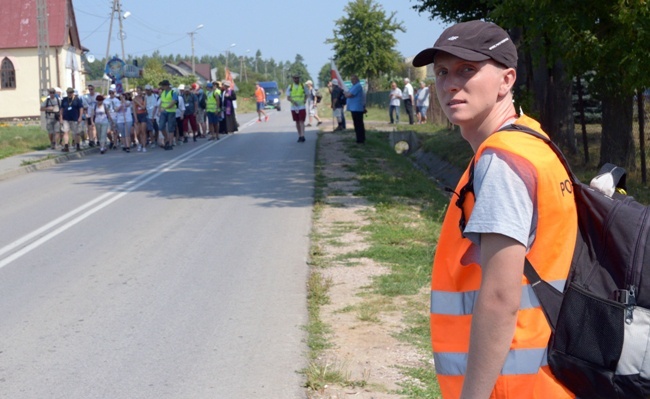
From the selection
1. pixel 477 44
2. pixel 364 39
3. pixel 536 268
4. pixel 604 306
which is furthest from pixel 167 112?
pixel 364 39

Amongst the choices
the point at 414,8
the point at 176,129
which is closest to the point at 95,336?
the point at 414,8

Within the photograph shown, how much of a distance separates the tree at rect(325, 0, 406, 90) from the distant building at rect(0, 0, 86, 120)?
58.1 ft

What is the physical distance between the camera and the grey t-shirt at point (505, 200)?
7.48 ft

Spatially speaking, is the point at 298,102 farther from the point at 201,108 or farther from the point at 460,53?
the point at 460,53

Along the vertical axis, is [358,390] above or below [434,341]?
below

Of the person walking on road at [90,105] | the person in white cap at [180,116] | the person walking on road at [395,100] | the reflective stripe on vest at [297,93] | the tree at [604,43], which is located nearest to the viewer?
the tree at [604,43]

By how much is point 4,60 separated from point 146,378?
58139 mm

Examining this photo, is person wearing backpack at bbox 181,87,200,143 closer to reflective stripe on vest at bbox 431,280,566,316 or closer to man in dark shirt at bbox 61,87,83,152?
man in dark shirt at bbox 61,87,83,152

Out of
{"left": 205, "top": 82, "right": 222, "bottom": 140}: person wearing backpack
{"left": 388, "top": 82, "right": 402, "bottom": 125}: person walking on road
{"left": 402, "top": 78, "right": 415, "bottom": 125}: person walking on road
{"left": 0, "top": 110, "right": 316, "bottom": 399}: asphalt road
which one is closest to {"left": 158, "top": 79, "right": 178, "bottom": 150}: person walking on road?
{"left": 205, "top": 82, "right": 222, "bottom": 140}: person wearing backpack

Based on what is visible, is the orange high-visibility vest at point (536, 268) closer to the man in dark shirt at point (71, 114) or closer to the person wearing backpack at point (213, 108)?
the man in dark shirt at point (71, 114)

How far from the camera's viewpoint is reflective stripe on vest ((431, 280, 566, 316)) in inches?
92.3

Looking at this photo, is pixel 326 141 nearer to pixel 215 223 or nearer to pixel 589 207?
pixel 215 223

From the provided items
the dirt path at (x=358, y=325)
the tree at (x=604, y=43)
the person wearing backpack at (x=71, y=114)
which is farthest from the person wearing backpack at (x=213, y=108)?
the dirt path at (x=358, y=325)

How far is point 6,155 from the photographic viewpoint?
25.9m
